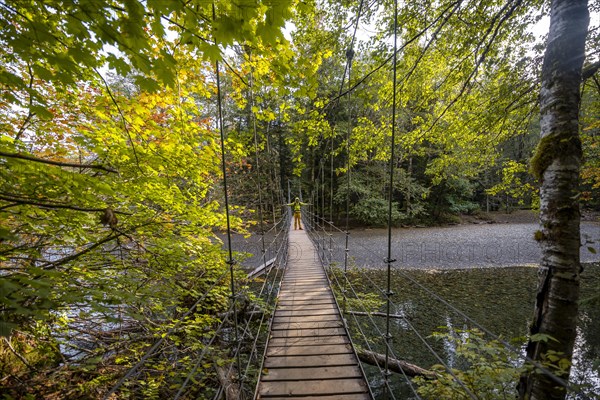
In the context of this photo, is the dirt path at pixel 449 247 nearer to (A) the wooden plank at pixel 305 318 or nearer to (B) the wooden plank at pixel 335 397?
(A) the wooden plank at pixel 305 318

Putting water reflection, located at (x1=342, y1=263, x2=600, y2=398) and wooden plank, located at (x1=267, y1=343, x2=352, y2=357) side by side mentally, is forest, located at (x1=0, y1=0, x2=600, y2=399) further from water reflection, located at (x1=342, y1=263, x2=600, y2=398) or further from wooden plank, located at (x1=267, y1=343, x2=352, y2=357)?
water reflection, located at (x1=342, y1=263, x2=600, y2=398)

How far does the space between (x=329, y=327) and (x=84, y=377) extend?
242 centimetres

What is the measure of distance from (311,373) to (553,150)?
239cm

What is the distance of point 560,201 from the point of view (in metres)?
1.66

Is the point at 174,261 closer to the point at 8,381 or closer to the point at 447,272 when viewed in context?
the point at 8,381

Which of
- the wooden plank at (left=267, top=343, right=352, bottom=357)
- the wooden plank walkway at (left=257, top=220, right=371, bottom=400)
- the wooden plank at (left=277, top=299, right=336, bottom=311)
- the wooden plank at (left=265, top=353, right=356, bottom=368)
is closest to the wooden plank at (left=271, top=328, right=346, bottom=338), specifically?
the wooden plank walkway at (left=257, top=220, right=371, bottom=400)

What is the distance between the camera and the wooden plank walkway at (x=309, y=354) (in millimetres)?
1895

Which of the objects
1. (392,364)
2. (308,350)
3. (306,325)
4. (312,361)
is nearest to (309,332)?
(306,325)

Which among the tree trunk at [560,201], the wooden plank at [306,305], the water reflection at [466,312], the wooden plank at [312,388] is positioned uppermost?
the tree trunk at [560,201]

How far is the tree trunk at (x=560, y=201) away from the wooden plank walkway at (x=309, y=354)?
1175 millimetres

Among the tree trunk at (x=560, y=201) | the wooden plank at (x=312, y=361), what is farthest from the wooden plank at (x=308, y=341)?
the tree trunk at (x=560, y=201)

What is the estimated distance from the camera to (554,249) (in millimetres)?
1651

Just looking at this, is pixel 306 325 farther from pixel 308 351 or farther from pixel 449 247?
pixel 449 247

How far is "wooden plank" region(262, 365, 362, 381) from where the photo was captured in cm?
202
